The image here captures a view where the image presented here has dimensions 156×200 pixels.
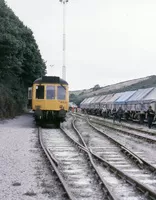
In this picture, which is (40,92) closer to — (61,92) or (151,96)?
(61,92)

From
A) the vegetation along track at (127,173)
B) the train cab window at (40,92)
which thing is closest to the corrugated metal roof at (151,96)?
the train cab window at (40,92)

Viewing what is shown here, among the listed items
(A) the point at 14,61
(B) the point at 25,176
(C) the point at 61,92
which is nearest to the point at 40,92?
(C) the point at 61,92

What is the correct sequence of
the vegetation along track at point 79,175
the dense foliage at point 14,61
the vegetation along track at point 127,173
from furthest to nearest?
1. the dense foliage at point 14,61
2. the vegetation along track at point 127,173
3. the vegetation along track at point 79,175

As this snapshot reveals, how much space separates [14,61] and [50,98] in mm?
12016

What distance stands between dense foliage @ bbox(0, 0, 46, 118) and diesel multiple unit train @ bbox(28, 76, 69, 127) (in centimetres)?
871

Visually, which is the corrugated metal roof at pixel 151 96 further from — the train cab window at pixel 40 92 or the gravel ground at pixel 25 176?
the gravel ground at pixel 25 176

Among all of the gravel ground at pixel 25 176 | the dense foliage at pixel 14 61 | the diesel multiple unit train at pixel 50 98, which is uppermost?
the dense foliage at pixel 14 61

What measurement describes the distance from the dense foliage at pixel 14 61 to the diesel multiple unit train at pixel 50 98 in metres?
8.71

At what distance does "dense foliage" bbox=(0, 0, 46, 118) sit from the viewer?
32.3 metres

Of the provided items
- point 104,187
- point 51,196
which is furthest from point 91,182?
point 51,196

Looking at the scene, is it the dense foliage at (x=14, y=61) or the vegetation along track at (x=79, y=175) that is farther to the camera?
the dense foliage at (x=14, y=61)

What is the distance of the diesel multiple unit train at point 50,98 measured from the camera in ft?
78.1

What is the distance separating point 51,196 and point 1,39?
25.4 m

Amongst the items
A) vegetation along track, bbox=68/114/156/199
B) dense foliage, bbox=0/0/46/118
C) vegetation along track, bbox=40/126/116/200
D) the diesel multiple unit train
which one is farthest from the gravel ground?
dense foliage, bbox=0/0/46/118
